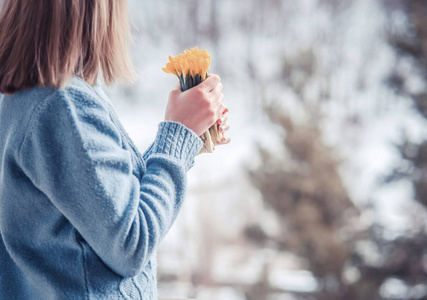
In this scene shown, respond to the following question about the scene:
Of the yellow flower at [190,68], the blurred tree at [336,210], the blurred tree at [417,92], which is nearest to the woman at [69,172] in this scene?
the yellow flower at [190,68]

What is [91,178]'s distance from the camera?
514 millimetres

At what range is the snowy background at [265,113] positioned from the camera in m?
2.81

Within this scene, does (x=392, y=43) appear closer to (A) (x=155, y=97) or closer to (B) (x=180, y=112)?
(A) (x=155, y=97)

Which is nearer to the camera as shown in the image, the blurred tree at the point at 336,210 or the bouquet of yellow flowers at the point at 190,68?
the bouquet of yellow flowers at the point at 190,68

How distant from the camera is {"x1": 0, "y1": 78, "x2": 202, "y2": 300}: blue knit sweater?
52 cm

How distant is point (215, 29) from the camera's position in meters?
3.00

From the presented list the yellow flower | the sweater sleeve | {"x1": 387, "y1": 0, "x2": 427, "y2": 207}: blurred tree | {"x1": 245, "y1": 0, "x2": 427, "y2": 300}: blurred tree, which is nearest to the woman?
the sweater sleeve

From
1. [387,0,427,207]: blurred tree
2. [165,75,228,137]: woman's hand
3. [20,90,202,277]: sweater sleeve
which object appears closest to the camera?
[20,90,202,277]: sweater sleeve

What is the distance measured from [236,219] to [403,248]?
40.4 inches

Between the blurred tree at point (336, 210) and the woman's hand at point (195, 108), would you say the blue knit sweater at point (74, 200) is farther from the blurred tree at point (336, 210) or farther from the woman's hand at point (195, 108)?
the blurred tree at point (336, 210)

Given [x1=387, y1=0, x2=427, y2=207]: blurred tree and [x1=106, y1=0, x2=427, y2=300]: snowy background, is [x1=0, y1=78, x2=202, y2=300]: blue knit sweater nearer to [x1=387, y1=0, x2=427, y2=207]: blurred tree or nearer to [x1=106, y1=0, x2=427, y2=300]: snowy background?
[x1=106, y1=0, x2=427, y2=300]: snowy background

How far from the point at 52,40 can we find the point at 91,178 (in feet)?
0.58

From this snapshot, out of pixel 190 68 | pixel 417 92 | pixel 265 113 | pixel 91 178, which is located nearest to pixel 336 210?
pixel 265 113

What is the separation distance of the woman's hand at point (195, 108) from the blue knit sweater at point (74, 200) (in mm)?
79
